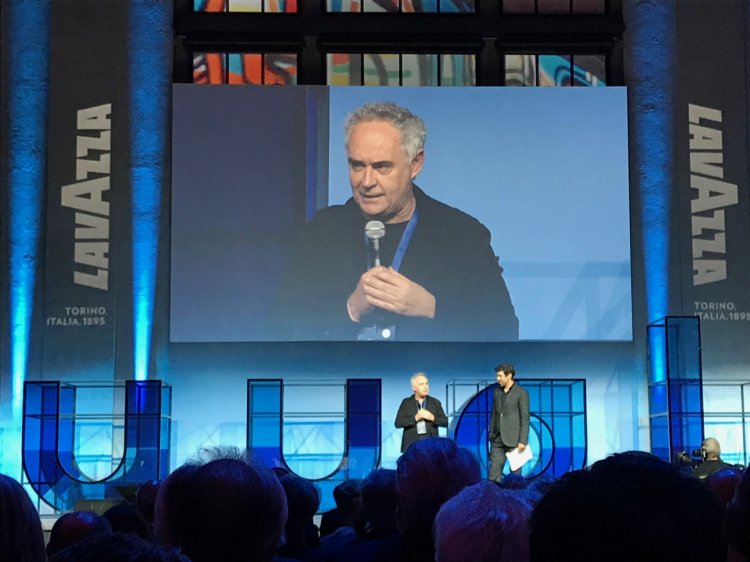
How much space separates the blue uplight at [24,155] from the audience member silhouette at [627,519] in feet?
33.9

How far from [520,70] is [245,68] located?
3.05 metres

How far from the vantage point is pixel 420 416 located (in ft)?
26.7

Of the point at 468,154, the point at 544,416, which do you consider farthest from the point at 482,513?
the point at 468,154

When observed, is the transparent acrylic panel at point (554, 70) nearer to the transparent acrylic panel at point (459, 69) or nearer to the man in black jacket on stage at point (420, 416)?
the transparent acrylic panel at point (459, 69)

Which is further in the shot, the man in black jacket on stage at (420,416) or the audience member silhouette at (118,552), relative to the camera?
the man in black jacket on stage at (420,416)

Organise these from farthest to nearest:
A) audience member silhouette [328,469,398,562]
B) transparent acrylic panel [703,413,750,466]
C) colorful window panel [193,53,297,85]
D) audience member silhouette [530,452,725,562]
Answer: colorful window panel [193,53,297,85] → transparent acrylic panel [703,413,750,466] → audience member silhouette [328,469,398,562] → audience member silhouette [530,452,725,562]

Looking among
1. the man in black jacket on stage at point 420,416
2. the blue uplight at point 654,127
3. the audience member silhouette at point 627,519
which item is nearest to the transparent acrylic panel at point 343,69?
the blue uplight at point 654,127

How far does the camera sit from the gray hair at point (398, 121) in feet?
35.4

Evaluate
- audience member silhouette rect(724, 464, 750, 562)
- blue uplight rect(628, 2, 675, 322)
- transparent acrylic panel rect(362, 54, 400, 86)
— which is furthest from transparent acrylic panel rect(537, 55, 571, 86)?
audience member silhouette rect(724, 464, 750, 562)

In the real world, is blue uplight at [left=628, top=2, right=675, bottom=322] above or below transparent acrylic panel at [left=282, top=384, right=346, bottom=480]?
above

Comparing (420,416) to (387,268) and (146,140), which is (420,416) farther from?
(146,140)

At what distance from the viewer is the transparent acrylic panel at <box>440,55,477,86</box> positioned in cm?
1144

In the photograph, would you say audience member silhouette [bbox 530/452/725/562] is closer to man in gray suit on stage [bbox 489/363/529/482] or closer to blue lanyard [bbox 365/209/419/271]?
man in gray suit on stage [bbox 489/363/529/482]

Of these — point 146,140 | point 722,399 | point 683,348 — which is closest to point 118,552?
point 683,348
